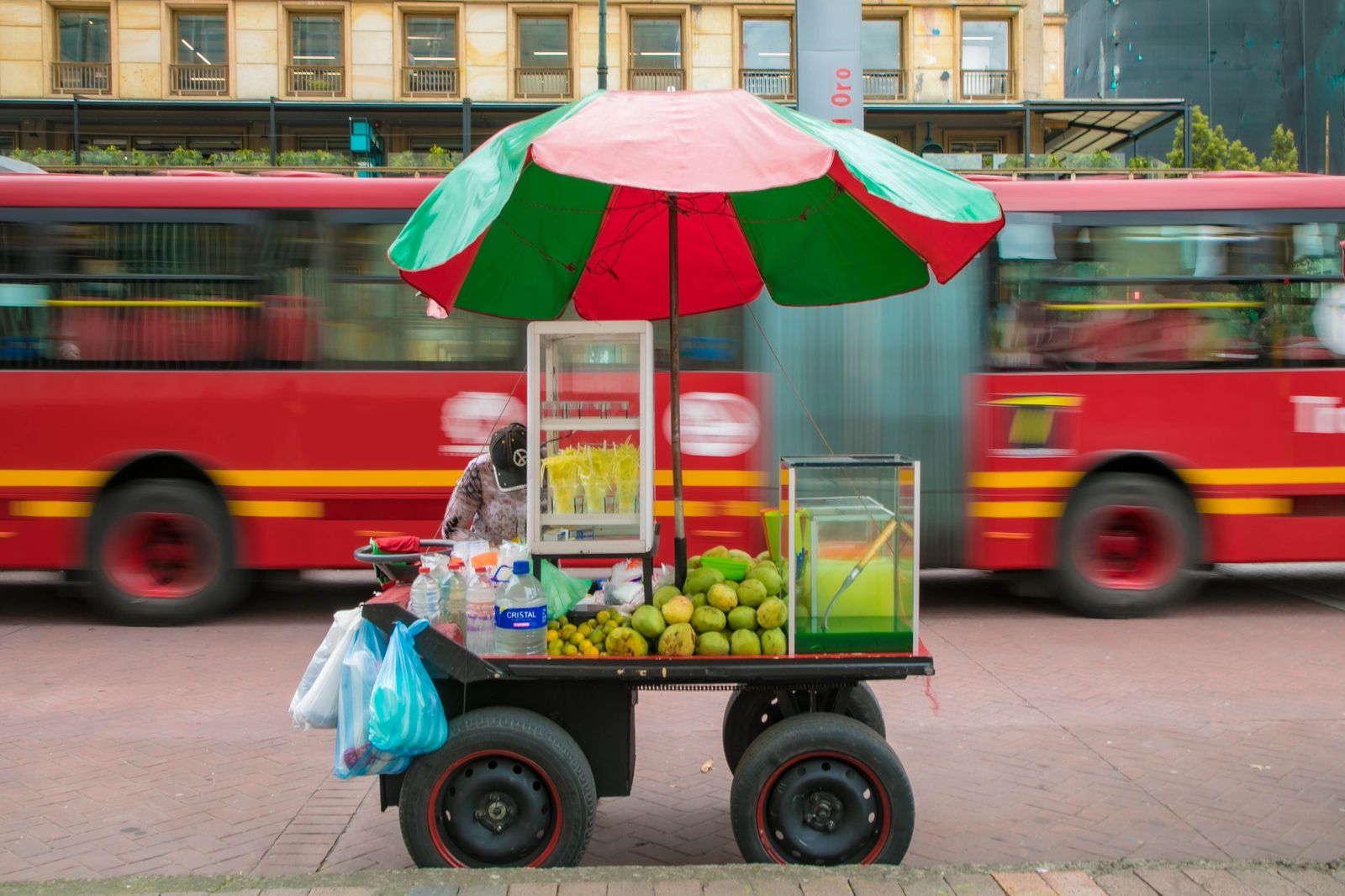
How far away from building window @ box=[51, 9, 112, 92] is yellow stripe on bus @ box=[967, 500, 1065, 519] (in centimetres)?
3022

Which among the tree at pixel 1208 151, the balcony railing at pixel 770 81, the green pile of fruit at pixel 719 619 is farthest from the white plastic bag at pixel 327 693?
the balcony railing at pixel 770 81

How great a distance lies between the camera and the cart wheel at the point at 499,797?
12.2 ft

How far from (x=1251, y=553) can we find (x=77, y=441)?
30.1 feet

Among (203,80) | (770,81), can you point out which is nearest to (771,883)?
(770,81)

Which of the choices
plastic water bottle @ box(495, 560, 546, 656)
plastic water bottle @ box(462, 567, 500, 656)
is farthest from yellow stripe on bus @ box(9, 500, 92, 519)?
plastic water bottle @ box(495, 560, 546, 656)

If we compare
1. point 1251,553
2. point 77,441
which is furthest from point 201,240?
point 1251,553

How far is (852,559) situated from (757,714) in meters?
1.05

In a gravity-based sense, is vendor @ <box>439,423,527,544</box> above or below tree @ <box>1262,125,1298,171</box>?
below

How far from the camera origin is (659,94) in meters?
3.71

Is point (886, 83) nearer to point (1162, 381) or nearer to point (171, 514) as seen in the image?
point (1162, 381)

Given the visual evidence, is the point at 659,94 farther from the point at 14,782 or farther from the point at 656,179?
the point at 14,782

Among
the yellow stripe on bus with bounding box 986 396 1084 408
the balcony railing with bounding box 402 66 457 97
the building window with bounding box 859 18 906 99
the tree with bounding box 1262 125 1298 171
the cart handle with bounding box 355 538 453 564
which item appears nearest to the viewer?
the cart handle with bounding box 355 538 453 564

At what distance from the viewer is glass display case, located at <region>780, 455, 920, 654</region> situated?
3830 mm

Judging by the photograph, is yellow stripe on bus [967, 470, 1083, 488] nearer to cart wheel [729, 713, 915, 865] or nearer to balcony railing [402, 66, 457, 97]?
cart wheel [729, 713, 915, 865]
